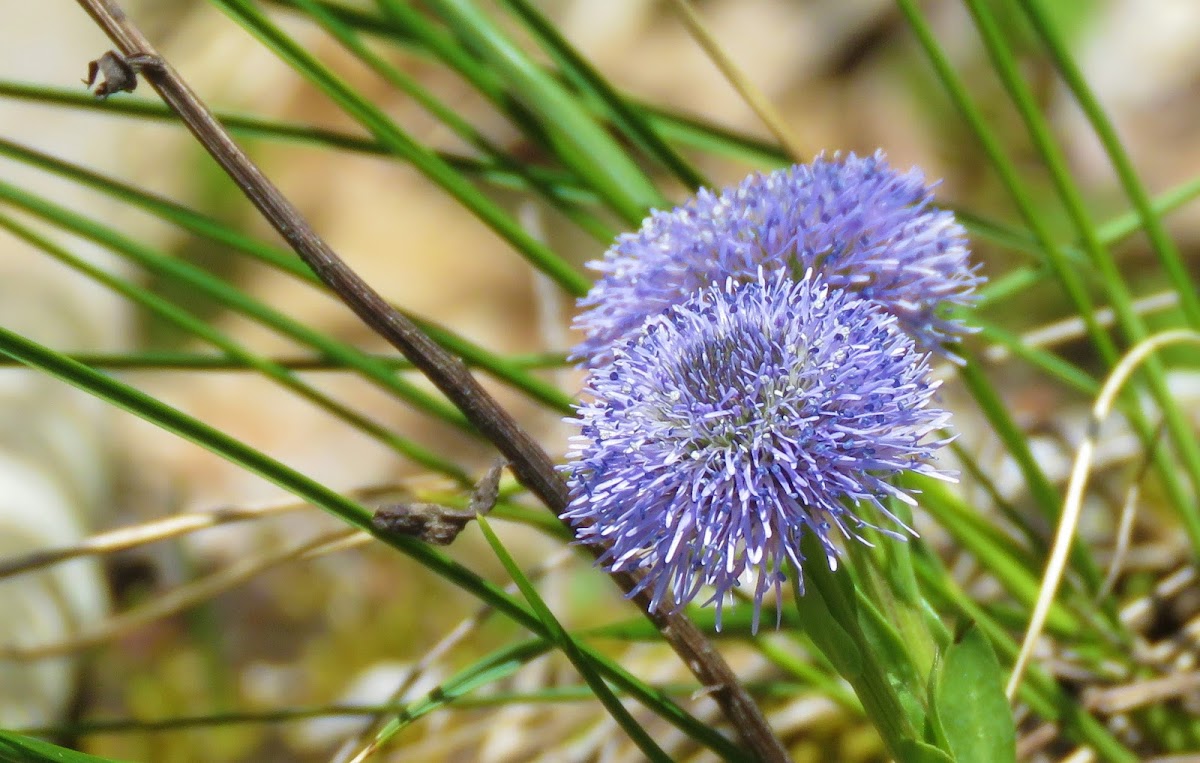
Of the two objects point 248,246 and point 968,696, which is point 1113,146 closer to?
point 968,696

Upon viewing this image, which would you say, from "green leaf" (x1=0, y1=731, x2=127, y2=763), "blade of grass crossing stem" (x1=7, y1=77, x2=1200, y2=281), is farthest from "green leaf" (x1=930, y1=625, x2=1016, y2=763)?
"green leaf" (x1=0, y1=731, x2=127, y2=763)

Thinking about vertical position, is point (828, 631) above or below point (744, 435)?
below

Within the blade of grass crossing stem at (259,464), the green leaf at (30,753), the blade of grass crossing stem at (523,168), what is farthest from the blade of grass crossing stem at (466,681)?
the blade of grass crossing stem at (523,168)

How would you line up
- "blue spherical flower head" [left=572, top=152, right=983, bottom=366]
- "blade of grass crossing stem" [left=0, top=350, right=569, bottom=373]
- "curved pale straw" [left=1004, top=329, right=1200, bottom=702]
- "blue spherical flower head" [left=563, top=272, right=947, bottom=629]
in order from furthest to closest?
"blade of grass crossing stem" [left=0, top=350, right=569, bottom=373], "curved pale straw" [left=1004, top=329, right=1200, bottom=702], "blue spherical flower head" [left=572, top=152, right=983, bottom=366], "blue spherical flower head" [left=563, top=272, right=947, bottom=629]

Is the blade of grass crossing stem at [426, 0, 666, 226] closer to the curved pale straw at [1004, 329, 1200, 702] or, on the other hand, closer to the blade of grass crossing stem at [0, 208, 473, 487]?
the blade of grass crossing stem at [0, 208, 473, 487]

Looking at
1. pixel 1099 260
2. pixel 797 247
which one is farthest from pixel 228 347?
pixel 1099 260
